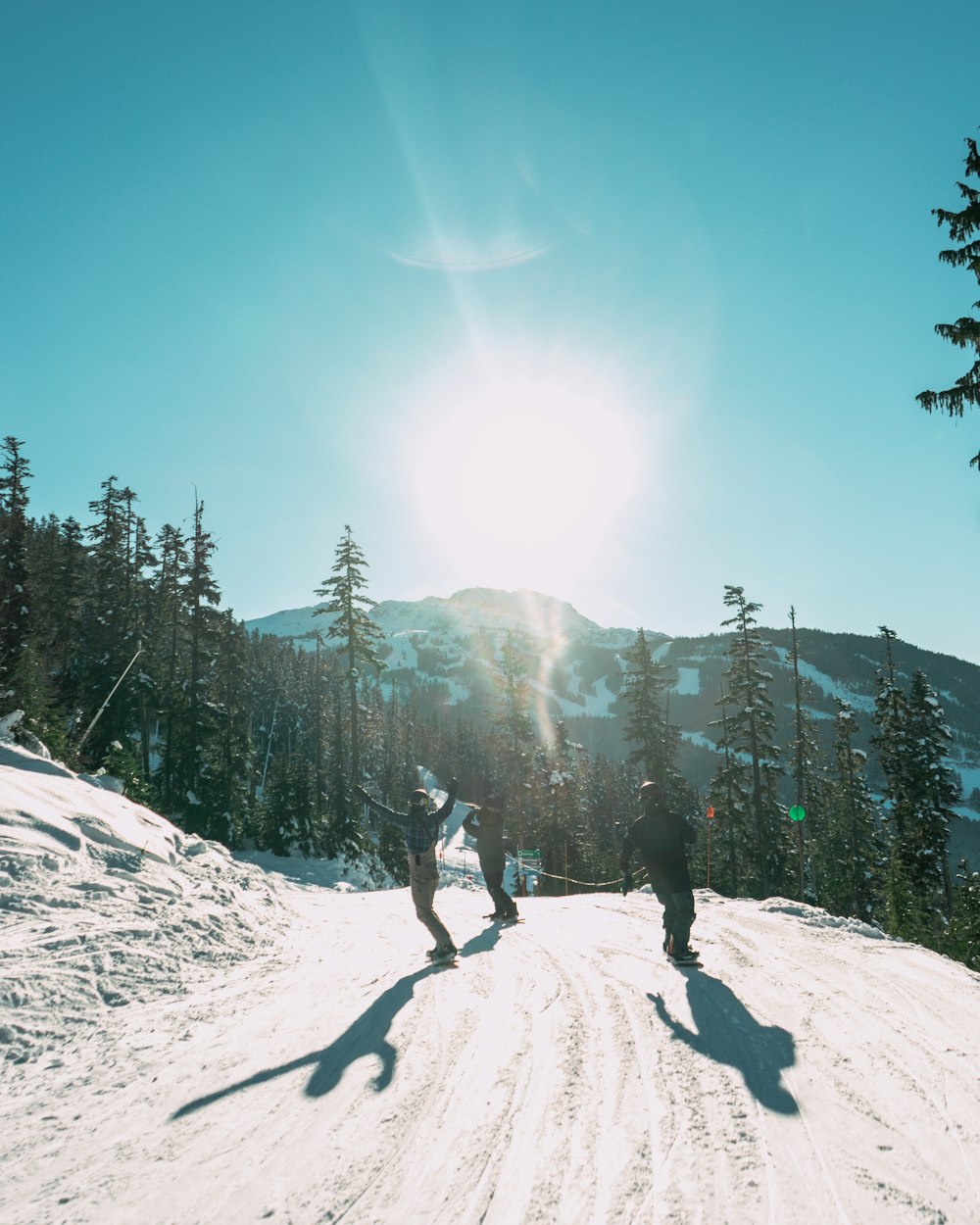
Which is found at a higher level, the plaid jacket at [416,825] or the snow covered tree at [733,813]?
the plaid jacket at [416,825]

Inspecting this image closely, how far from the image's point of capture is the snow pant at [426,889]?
25.1ft

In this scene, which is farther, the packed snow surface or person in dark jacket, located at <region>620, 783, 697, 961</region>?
person in dark jacket, located at <region>620, 783, 697, 961</region>

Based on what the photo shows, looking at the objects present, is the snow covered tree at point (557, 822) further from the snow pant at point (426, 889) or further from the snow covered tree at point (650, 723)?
the snow pant at point (426, 889)

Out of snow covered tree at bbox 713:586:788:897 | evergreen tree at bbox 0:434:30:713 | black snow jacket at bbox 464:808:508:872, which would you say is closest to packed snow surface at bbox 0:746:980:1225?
black snow jacket at bbox 464:808:508:872

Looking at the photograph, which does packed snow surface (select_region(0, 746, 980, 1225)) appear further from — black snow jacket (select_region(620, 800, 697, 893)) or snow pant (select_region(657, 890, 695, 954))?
black snow jacket (select_region(620, 800, 697, 893))

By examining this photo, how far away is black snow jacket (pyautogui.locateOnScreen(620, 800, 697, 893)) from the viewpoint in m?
7.51

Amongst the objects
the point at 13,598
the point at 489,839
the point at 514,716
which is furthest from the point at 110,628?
the point at 489,839

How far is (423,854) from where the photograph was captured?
318 inches

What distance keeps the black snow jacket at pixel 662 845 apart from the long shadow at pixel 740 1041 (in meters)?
1.38

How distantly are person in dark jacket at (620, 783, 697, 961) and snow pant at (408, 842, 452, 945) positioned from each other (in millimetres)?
2373

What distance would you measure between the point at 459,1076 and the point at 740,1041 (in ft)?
7.17

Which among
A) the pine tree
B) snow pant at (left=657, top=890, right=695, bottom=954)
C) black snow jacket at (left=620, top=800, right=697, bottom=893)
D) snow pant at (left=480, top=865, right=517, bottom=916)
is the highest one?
the pine tree

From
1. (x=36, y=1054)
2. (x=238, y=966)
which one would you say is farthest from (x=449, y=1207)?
(x=238, y=966)

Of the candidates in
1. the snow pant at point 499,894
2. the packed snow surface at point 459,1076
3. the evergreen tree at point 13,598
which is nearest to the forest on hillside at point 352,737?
the evergreen tree at point 13,598
